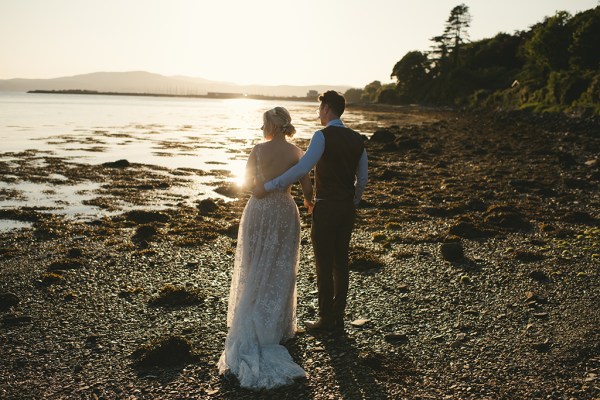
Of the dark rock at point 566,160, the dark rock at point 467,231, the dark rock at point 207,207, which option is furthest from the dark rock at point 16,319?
the dark rock at point 566,160

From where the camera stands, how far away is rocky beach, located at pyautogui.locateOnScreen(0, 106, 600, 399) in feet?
21.0

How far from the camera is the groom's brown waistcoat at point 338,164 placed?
6957 millimetres

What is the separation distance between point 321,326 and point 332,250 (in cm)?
126

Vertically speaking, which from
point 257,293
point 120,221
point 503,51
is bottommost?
point 120,221

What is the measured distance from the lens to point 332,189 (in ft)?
23.5

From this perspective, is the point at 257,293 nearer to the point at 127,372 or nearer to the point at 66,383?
the point at 127,372

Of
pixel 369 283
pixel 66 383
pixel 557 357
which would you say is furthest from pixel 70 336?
pixel 557 357

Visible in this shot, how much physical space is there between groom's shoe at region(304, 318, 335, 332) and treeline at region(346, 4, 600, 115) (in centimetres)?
4884

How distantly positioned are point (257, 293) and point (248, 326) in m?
0.46

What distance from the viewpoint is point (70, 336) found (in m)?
7.77

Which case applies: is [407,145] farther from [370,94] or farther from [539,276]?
[370,94]

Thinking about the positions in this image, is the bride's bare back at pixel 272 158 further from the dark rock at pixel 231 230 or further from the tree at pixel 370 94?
the tree at pixel 370 94

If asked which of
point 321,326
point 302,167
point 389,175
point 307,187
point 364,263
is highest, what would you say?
point 302,167

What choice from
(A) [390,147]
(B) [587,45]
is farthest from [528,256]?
(B) [587,45]
